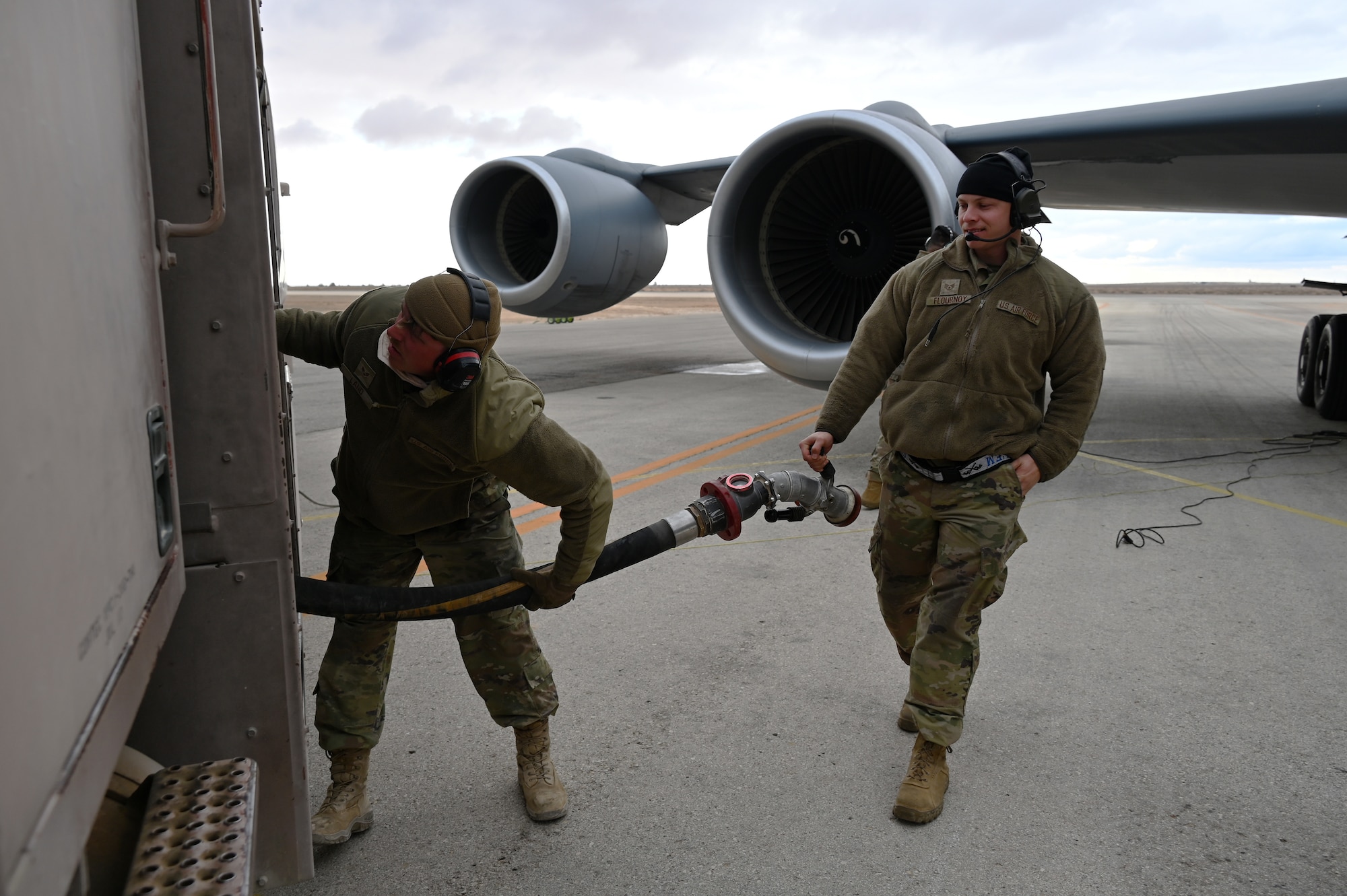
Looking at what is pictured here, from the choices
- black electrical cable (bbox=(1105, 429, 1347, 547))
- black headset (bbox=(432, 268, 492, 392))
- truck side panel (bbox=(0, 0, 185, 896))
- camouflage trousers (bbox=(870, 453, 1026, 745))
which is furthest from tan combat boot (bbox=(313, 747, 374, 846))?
black electrical cable (bbox=(1105, 429, 1347, 547))

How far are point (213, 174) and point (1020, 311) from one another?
2.03m

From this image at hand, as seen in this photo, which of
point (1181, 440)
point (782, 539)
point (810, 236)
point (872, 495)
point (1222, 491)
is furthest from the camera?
point (1181, 440)

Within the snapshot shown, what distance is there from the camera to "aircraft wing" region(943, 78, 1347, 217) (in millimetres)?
5941

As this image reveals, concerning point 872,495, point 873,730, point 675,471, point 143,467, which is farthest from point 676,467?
point 143,467

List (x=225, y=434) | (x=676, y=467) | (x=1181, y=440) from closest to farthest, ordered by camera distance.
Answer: (x=225, y=434)
(x=676, y=467)
(x=1181, y=440)

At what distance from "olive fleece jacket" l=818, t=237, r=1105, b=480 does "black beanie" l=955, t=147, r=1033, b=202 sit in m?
0.16

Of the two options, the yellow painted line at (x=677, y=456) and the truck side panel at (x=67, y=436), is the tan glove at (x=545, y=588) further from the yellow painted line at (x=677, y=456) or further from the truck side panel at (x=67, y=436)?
the yellow painted line at (x=677, y=456)

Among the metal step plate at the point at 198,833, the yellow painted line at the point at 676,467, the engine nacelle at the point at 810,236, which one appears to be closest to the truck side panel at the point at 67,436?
the metal step plate at the point at 198,833

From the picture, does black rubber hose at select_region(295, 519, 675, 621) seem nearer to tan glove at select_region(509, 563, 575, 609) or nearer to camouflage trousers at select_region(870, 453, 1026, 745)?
tan glove at select_region(509, 563, 575, 609)

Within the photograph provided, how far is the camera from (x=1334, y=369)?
863 centimetres

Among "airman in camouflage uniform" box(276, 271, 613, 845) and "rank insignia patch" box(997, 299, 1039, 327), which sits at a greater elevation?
"rank insignia patch" box(997, 299, 1039, 327)

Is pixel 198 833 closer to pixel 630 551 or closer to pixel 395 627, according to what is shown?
pixel 395 627

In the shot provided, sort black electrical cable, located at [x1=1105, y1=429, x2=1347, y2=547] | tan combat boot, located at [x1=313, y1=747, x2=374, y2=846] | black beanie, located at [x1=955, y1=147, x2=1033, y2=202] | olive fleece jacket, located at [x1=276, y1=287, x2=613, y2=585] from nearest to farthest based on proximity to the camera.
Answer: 1. olive fleece jacket, located at [x1=276, y1=287, x2=613, y2=585]
2. tan combat boot, located at [x1=313, y1=747, x2=374, y2=846]
3. black beanie, located at [x1=955, y1=147, x2=1033, y2=202]
4. black electrical cable, located at [x1=1105, y1=429, x2=1347, y2=547]

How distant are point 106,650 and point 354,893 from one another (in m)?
1.36
